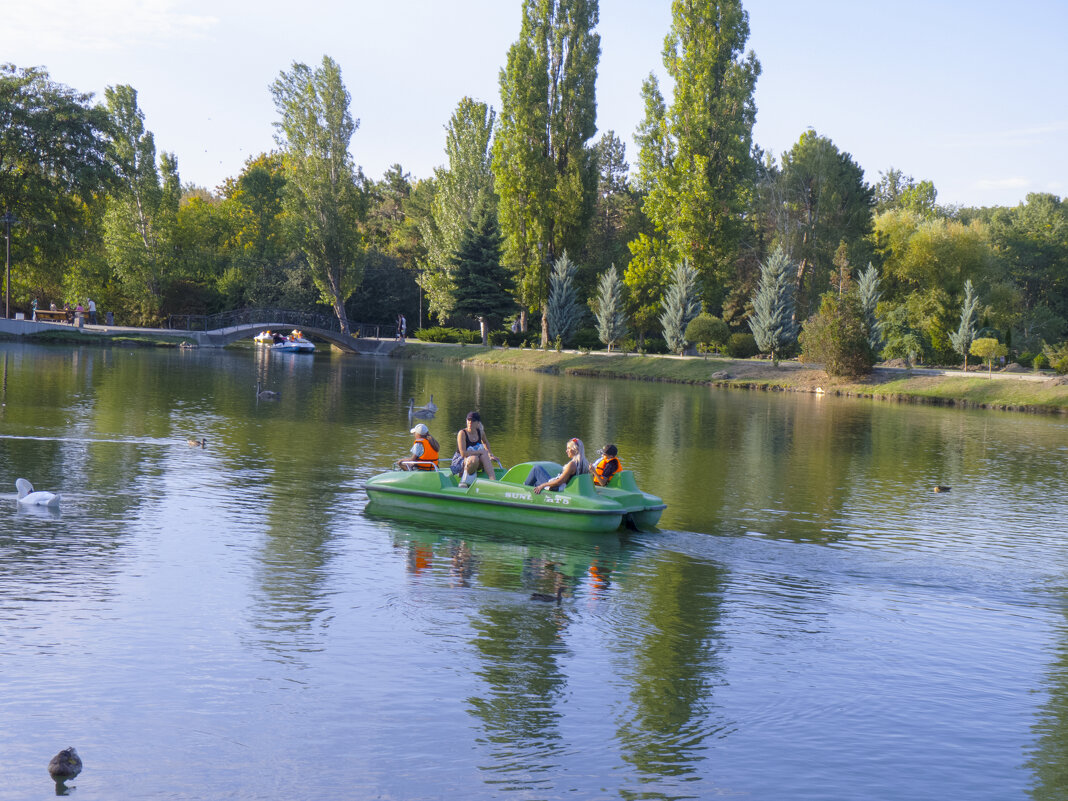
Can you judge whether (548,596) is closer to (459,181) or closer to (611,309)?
(611,309)

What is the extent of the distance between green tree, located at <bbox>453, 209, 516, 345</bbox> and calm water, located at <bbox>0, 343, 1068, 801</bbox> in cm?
4928

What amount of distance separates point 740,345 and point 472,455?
49.9m

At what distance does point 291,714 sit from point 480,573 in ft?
17.3

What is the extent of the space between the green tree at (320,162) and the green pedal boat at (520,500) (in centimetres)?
6124

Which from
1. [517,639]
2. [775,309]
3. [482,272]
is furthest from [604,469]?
[482,272]

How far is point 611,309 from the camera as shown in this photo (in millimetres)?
67562

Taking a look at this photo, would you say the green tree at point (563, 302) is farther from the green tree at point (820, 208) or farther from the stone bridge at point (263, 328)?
the green tree at point (820, 208)

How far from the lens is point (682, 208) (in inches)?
2447

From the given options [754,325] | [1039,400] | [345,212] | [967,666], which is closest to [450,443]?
[967,666]

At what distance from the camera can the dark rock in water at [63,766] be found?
7.59m

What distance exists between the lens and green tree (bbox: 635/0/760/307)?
6094 cm

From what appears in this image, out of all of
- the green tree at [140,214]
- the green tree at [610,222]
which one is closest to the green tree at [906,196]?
the green tree at [610,222]

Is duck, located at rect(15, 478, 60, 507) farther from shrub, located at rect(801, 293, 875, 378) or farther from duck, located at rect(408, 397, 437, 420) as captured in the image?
shrub, located at rect(801, 293, 875, 378)

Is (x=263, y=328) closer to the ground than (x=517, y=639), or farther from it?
farther from it
